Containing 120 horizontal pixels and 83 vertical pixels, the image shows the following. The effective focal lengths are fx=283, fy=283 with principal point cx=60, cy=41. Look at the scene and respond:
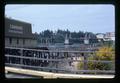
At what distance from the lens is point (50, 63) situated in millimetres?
3113

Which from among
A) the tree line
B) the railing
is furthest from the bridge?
the tree line

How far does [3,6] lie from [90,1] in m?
0.93

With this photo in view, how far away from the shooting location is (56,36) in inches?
119

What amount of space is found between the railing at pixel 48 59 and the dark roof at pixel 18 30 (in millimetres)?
154

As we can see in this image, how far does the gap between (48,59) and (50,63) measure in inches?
2.2

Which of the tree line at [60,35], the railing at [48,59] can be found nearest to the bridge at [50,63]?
the railing at [48,59]

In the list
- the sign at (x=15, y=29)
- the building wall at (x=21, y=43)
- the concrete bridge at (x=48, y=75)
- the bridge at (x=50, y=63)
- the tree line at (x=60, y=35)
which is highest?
the sign at (x=15, y=29)

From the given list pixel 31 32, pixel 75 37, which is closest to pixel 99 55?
pixel 75 37

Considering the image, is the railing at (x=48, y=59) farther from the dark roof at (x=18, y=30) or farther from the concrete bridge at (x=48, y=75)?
the dark roof at (x=18, y=30)

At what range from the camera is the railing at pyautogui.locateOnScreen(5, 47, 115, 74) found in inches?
121

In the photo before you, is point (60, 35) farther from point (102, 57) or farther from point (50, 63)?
point (102, 57)

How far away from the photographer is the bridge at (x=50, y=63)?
10.0 feet

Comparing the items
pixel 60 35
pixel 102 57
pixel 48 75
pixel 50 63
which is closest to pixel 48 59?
pixel 50 63
